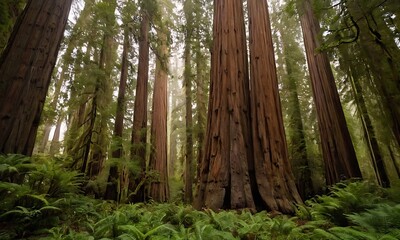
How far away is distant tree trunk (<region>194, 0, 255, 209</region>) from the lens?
12.6ft

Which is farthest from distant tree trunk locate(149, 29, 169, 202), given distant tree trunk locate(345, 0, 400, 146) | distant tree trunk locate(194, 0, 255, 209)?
distant tree trunk locate(345, 0, 400, 146)

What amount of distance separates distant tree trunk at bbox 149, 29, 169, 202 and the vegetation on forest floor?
5095 millimetres

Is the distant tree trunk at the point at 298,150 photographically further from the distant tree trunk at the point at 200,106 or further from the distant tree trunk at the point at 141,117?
the distant tree trunk at the point at 141,117

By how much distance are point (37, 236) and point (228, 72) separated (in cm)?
399

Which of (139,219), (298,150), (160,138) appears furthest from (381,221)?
(160,138)

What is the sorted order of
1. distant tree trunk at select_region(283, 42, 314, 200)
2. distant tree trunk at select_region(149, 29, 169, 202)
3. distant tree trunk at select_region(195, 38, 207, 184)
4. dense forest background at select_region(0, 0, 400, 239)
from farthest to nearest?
distant tree trunk at select_region(195, 38, 207, 184) → distant tree trunk at select_region(283, 42, 314, 200) → distant tree trunk at select_region(149, 29, 169, 202) → dense forest background at select_region(0, 0, 400, 239)

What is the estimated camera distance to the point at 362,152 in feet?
46.8

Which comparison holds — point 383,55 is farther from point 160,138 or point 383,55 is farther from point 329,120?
point 160,138

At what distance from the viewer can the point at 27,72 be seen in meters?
3.06

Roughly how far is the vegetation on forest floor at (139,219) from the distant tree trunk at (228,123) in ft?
3.18

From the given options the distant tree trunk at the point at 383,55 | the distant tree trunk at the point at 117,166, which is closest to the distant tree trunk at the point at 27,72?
the distant tree trunk at the point at 117,166

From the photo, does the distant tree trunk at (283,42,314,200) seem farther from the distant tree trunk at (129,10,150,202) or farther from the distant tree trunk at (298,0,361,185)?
the distant tree trunk at (129,10,150,202)

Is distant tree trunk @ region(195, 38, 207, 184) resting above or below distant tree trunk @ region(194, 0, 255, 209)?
above

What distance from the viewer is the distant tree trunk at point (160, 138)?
8.60 m
